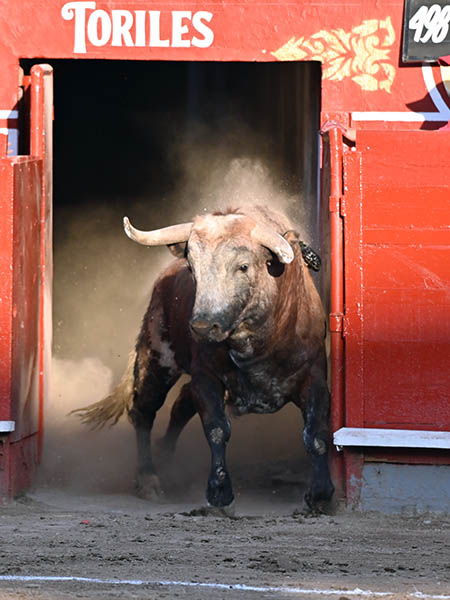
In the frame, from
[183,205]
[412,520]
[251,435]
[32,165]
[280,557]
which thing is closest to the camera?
[280,557]

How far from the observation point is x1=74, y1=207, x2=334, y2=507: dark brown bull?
24.7 feet

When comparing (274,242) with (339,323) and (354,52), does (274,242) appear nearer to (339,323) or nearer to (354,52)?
(339,323)

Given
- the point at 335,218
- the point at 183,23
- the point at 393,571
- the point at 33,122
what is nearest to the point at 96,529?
the point at 393,571

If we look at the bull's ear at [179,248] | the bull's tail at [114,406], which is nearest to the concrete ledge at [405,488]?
the bull's ear at [179,248]

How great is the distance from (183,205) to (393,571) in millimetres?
7025

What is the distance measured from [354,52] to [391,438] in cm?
249

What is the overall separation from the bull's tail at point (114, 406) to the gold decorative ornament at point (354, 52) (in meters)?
2.27

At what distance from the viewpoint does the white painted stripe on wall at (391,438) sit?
762 cm

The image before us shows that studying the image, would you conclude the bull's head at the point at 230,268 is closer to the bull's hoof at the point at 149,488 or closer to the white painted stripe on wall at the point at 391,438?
the white painted stripe on wall at the point at 391,438

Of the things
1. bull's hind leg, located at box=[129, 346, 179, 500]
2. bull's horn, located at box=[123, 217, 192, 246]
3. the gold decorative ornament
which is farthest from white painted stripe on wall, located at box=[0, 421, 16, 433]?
the gold decorative ornament

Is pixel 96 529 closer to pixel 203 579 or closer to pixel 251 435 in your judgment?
pixel 203 579

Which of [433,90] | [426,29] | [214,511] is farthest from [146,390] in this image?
[426,29]

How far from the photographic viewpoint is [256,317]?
771cm

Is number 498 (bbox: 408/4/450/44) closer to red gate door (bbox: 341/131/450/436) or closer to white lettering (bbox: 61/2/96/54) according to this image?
A: red gate door (bbox: 341/131/450/436)
